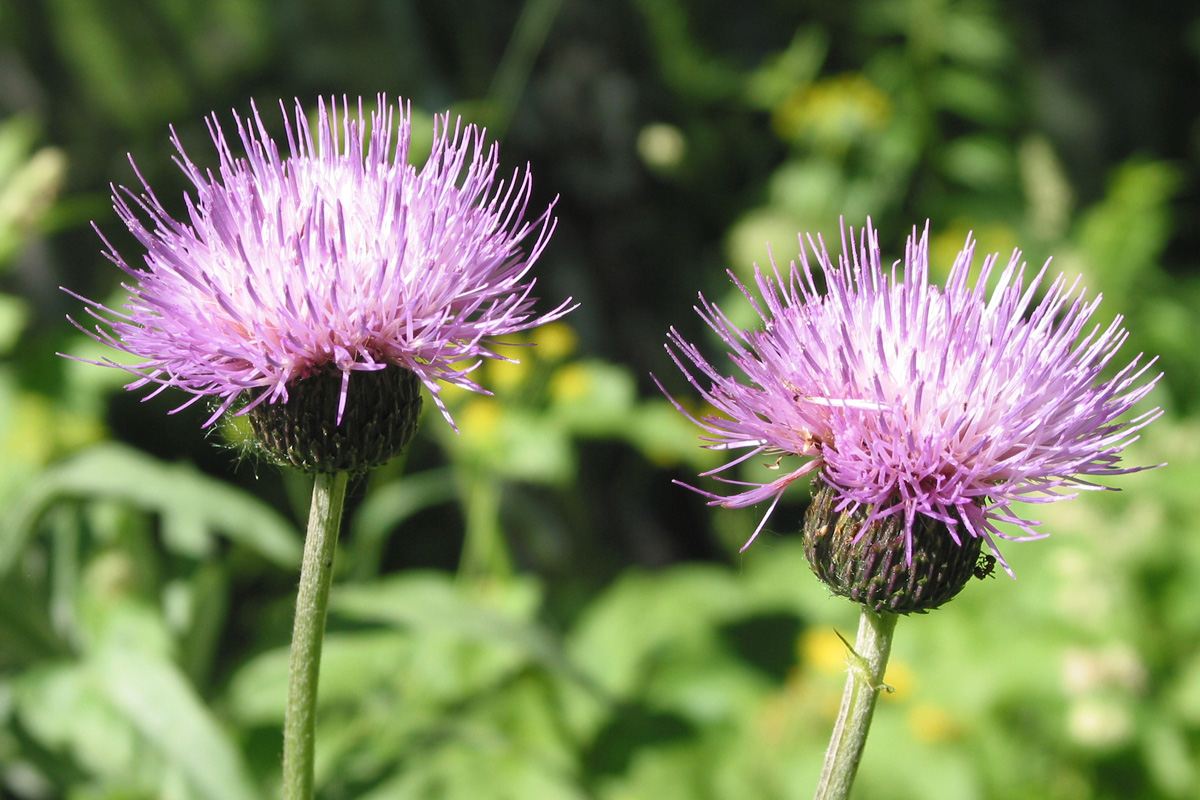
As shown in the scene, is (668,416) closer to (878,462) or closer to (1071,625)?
(1071,625)

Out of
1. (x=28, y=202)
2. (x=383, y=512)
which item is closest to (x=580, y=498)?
(x=383, y=512)

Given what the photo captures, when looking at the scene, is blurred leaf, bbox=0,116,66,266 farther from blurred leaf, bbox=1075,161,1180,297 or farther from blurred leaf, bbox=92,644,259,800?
blurred leaf, bbox=1075,161,1180,297

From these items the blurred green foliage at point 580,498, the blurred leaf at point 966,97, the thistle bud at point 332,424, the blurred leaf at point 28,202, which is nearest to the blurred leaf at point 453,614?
the blurred green foliage at point 580,498

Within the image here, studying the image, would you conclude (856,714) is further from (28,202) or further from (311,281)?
(28,202)

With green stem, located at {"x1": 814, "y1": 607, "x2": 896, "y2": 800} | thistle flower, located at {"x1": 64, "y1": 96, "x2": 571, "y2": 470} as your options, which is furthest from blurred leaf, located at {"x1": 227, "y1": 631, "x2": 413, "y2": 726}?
green stem, located at {"x1": 814, "y1": 607, "x2": 896, "y2": 800}

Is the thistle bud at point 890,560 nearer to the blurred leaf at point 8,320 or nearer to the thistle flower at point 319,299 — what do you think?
the thistle flower at point 319,299

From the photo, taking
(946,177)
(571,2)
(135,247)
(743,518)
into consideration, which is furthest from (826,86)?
(135,247)
